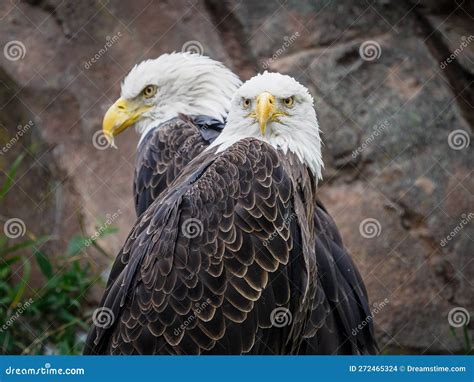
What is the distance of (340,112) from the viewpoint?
546 cm

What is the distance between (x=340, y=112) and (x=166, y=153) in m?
1.53

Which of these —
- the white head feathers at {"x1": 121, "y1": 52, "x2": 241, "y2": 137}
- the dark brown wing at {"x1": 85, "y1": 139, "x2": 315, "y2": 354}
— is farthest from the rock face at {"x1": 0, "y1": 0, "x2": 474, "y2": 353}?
the dark brown wing at {"x1": 85, "y1": 139, "x2": 315, "y2": 354}

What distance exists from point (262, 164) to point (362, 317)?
1.02m

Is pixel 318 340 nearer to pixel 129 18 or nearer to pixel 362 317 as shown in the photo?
pixel 362 317

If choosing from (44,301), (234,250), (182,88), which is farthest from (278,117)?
(44,301)

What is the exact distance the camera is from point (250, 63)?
5.67m

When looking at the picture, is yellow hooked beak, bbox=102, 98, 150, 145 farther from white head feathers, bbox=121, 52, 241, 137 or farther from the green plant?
the green plant

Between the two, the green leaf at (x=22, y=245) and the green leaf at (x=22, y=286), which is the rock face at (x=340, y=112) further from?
the green leaf at (x=22, y=286)

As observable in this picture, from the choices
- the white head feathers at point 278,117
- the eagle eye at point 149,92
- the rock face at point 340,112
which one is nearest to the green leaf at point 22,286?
the rock face at point 340,112

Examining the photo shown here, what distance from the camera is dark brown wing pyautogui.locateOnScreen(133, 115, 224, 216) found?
4.20 meters

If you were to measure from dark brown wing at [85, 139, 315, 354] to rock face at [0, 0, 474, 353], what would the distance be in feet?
7.08
